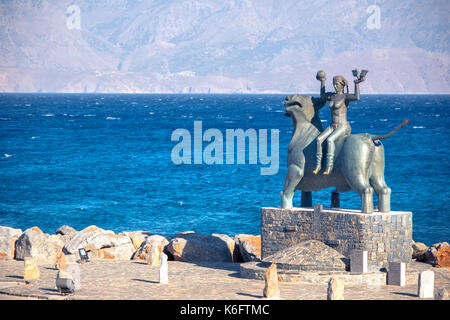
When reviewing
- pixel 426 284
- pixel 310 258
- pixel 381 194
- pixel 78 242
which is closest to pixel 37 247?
pixel 78 242

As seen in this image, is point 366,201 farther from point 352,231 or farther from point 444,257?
point 444,257

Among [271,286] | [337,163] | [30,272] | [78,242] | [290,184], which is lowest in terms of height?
[271,286]

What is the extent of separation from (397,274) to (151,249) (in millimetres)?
7677

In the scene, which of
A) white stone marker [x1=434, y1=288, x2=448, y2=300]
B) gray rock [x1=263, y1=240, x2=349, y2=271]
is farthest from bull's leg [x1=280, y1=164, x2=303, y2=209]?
white stone marker [x1=434, y1=288, x2=448, y2=300]

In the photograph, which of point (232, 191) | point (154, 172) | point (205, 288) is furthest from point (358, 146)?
point (154, 172)

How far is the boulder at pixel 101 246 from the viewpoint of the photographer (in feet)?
84.1

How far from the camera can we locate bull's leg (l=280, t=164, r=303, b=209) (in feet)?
73.7

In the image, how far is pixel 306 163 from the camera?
22.5m

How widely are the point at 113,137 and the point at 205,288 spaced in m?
75.2

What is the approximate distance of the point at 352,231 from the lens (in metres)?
21.1

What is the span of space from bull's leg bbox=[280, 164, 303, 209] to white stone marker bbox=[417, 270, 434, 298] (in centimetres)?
503

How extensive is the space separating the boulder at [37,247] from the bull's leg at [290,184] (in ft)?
25.1

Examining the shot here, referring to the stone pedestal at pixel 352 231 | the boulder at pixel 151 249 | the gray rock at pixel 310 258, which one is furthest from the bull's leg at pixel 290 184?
the boulder at pixel 151 249

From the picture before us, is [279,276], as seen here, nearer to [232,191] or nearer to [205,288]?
[205,288]
